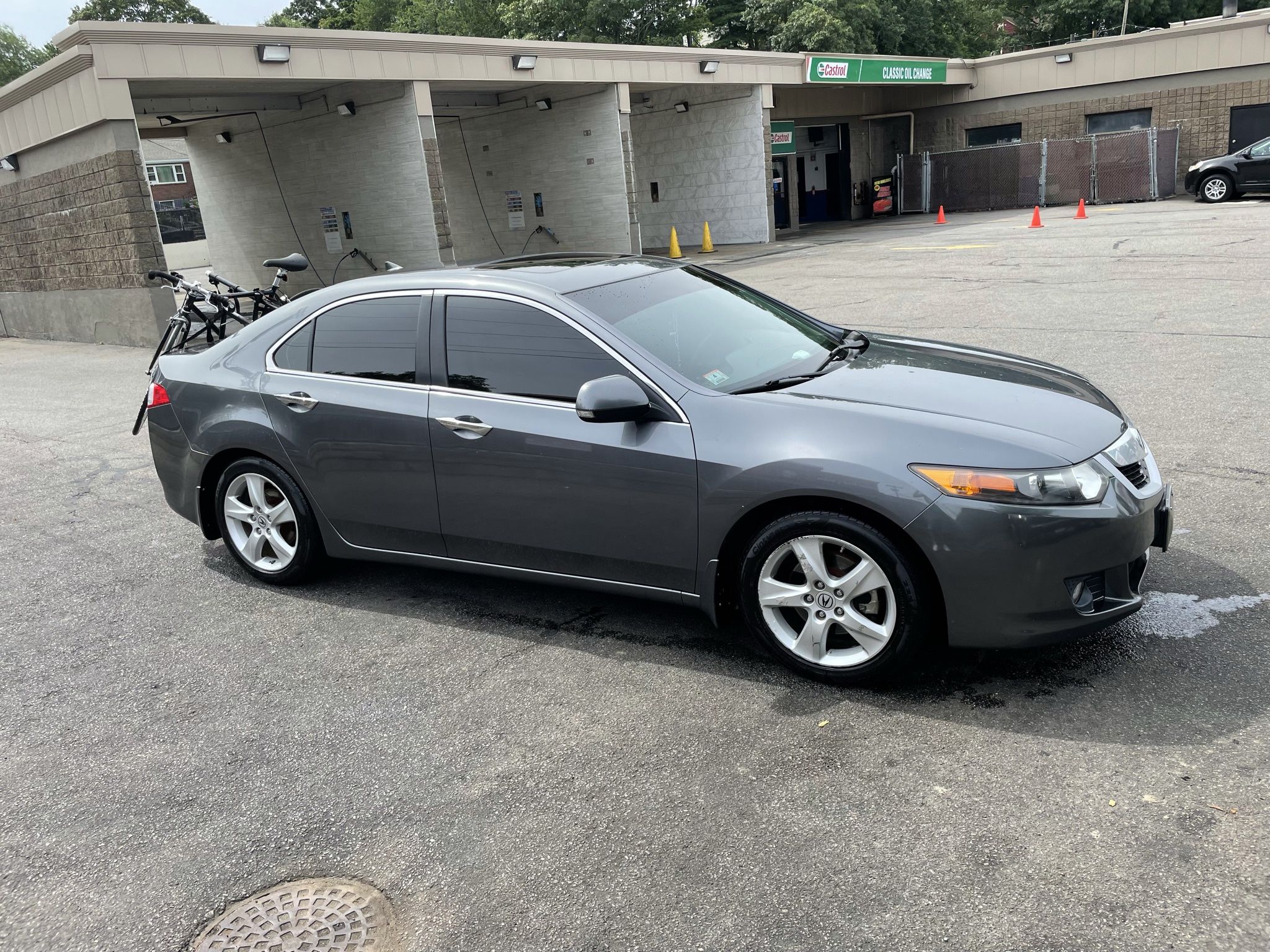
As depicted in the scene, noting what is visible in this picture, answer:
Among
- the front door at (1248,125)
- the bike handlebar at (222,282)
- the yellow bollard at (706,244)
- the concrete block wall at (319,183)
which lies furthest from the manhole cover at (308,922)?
the front door at (1248,125)

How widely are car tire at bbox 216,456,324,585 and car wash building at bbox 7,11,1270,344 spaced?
12186mm

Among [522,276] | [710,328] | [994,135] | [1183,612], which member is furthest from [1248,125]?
[522,276]

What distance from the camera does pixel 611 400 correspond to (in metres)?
3.84

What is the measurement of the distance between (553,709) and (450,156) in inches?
1032

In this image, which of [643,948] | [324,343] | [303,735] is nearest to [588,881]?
[643,948]

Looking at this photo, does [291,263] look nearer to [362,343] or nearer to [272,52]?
[362,343]

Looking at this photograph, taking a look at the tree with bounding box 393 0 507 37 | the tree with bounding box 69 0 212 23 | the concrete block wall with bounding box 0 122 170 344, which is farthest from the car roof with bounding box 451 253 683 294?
the tree with bounding box 69 0 212 23

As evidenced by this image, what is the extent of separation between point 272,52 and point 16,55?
8902cm

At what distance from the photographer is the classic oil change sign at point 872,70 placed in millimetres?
27141

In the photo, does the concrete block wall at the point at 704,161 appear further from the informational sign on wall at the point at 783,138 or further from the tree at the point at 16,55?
the tree at the point at 16,55

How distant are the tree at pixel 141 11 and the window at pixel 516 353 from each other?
76.4 meters

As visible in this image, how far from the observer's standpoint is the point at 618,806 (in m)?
3.20

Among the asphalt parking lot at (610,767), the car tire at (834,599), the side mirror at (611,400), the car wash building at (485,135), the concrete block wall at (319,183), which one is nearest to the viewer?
the asphalt parking lot at (610,767)

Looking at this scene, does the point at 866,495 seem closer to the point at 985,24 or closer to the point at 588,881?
the point at 588,881
